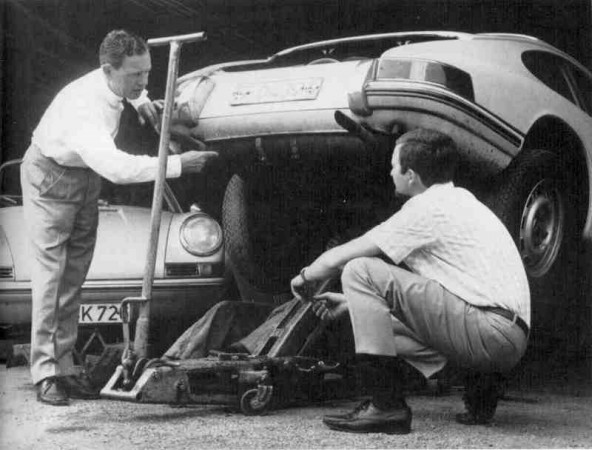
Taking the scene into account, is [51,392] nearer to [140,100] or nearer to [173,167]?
[173,167]

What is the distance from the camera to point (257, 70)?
11.9 ft

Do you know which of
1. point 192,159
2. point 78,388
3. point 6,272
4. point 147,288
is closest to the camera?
point 147,288

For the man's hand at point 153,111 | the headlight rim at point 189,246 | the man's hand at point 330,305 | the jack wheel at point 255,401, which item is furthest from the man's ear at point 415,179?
the headlight rim at point 189,246

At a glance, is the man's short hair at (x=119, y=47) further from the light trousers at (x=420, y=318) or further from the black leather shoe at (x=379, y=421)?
the black leather shoe at (x=379, y=421)

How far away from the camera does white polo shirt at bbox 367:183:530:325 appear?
8.45 feet

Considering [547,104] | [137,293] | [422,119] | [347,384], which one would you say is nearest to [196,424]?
[347,384]

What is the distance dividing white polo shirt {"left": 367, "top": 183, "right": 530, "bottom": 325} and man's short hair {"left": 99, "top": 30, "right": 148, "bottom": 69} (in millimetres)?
1179

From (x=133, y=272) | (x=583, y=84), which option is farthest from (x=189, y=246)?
(x=583, y=84)

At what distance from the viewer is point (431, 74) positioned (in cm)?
316

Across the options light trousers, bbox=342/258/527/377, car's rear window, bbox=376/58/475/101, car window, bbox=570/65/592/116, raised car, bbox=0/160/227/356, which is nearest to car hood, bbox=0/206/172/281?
raised car, bbox=0/160/227/356

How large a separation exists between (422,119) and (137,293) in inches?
56.2

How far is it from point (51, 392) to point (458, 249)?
151 cm

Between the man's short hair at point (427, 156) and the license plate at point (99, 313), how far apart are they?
4.84 feet

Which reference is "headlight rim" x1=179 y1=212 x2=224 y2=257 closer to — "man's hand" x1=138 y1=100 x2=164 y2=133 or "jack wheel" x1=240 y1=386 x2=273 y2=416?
"man's hand" x1=138 y1=100 x2=164 y2=133
